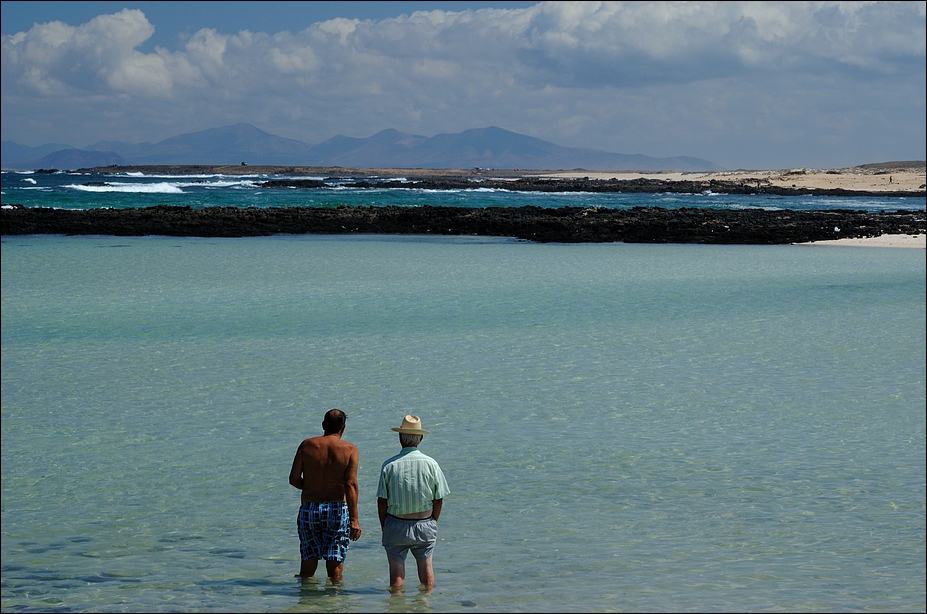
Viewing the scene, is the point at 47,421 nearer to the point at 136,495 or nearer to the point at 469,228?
the point at 136,495

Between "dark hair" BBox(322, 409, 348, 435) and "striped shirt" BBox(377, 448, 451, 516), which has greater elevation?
"dark hair" BBox(322, 409, 348, 435)

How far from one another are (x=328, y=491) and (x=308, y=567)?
616mm

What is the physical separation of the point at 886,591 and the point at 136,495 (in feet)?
20.0

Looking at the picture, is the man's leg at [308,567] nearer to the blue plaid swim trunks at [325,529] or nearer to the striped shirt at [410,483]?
the blue plaid swim trunks at [325,529]

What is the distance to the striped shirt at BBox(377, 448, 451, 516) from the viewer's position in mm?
6172

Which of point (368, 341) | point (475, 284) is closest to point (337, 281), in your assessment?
point (475, 284)

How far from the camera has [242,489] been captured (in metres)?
8.70

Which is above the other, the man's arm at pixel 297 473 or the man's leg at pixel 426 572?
the man's arm at pixel 297 473

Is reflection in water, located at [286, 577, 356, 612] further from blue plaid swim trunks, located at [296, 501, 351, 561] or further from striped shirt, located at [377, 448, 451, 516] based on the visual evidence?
striped shirt, located at [377, 448, 451, 516]

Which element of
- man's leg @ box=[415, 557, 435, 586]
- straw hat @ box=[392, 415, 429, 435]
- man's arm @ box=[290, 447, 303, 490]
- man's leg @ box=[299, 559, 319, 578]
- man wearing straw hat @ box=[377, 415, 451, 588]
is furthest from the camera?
man's leg @ box=[299, 559, 319, 578]

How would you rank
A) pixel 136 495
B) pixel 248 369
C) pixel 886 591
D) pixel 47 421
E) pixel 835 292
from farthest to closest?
pixel 835 292, pixel 248 369, pixel 47 421, pixel 136 495, pixel 886 591

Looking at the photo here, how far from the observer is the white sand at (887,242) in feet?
124

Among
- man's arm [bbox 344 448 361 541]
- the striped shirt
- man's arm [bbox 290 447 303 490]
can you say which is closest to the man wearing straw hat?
the striped shirt

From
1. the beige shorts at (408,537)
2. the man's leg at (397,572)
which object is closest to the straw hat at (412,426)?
the beige shorts at (408,537)
